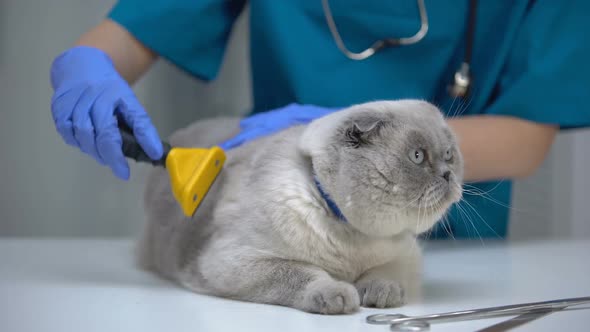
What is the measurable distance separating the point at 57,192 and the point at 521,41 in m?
1.46

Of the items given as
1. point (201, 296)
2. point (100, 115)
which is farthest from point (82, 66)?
point (201, 296)

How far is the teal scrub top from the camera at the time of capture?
1548mm

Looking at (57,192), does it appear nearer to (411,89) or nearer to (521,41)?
(411,89)

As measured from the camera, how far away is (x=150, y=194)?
150 cm

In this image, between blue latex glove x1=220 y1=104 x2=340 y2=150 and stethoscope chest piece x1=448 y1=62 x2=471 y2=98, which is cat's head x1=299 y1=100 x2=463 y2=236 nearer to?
blue latex glove x1=220 y1=104 x2=340 y2=150

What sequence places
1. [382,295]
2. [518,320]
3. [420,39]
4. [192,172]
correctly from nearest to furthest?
1. [518,320]
2. [382,295]
3. [192,172]
4. [420,39]

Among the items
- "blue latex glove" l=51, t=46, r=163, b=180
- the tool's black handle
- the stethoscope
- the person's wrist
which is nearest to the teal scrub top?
the stethoscope

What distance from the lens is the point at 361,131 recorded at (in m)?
1.01

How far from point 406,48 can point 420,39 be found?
4cm

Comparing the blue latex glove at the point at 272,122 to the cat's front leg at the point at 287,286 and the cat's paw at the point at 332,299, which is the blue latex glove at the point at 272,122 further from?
the cat's paw at the point at 332,299

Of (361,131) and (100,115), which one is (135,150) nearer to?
(100,115)

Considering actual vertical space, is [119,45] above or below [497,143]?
Answer: above

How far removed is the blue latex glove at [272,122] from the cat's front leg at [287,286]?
1.23ft

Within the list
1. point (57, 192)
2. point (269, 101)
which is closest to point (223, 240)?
point (269, 101)
